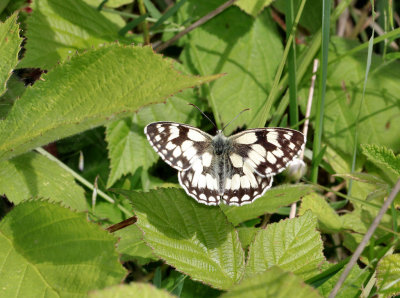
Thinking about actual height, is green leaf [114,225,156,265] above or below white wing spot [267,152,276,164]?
below

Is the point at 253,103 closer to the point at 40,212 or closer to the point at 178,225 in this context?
the point at 178,225

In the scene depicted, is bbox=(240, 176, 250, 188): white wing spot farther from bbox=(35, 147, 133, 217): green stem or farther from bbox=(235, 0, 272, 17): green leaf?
bbox=(235, 0, 272, 17): green leaf

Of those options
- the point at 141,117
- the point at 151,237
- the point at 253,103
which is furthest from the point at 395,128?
the point at 151,237

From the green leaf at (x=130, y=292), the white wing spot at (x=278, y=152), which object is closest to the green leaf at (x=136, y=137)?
the white wing spot at (x=278, y=152)

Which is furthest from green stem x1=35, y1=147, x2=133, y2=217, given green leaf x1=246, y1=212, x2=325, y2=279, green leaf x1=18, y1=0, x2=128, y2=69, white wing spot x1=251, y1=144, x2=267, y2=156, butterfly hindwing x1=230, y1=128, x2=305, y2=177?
green leaf x1=246, y1=212, x2=325, y2=279

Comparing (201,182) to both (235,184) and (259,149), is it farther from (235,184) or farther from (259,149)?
(259,149)

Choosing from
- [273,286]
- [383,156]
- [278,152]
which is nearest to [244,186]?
[278,152]
